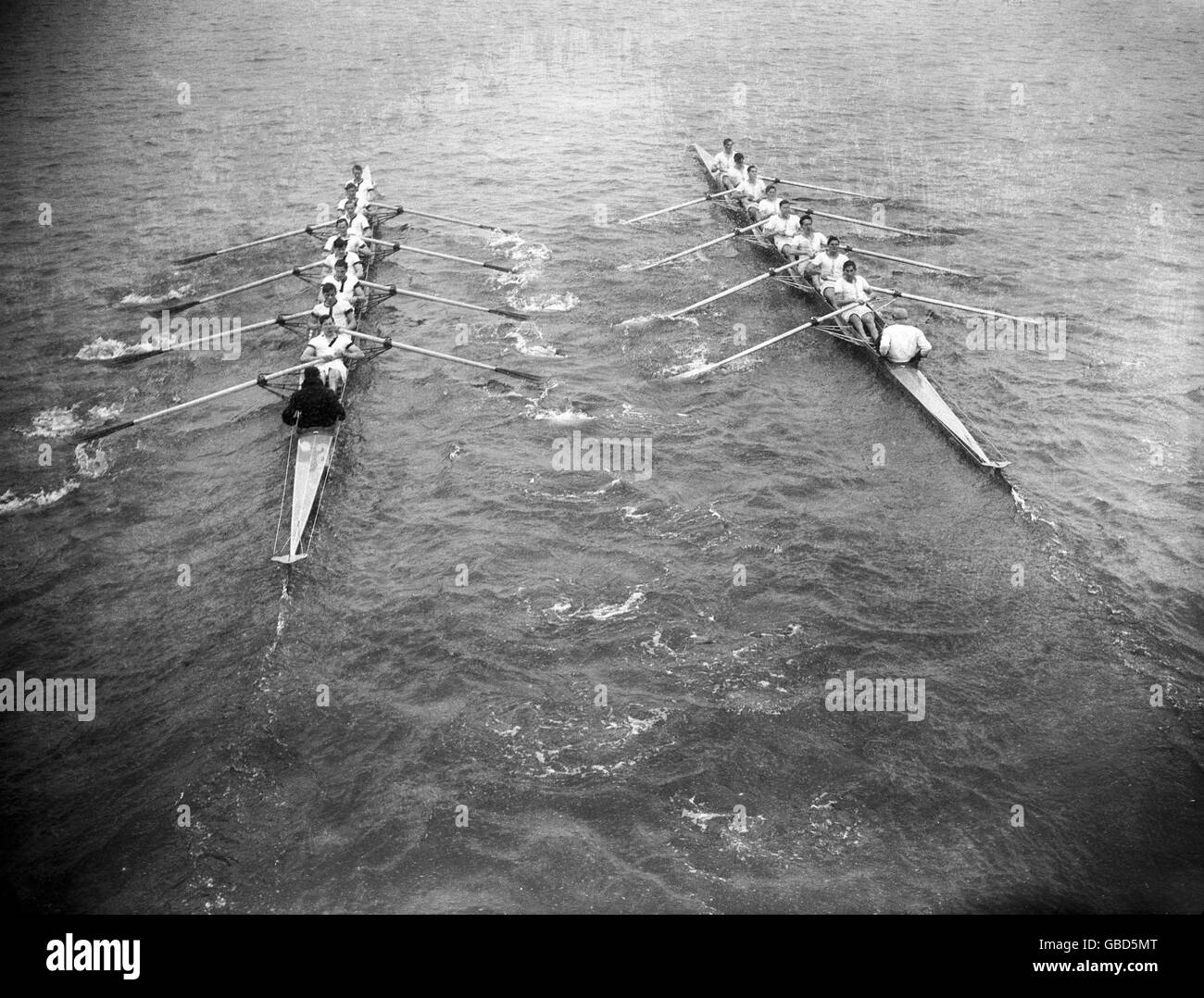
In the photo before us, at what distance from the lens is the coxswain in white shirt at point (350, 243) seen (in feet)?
74.8

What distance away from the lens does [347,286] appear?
20750 millimetres

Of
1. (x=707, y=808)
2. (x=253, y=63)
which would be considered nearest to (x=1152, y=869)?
(x=707, y=808)

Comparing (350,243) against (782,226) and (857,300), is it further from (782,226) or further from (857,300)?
(857,300)

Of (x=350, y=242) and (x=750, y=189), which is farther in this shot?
(x=750, y=189)

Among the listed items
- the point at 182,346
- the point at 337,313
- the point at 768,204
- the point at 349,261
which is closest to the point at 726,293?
the point at 768,204

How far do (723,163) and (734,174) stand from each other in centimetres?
101

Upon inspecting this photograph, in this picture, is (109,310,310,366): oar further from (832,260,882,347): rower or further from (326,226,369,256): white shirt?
(832,260,882,347): rower

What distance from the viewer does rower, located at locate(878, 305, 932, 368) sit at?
17875mm

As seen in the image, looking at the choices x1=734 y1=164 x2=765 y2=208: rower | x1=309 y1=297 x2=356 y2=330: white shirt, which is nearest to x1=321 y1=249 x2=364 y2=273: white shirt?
x1=309 y1=297 x2=356 y2=330: white shirt

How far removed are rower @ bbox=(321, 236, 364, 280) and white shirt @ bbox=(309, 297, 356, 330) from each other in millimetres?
1674

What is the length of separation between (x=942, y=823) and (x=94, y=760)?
10.4 meters

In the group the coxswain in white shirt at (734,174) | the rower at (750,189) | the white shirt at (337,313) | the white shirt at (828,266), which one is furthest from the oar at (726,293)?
the white shirt at (337,313)

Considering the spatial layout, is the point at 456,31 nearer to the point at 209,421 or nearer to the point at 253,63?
the point at 253,63

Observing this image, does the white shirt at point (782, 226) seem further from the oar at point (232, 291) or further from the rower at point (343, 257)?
the oar at point (232, 291)
